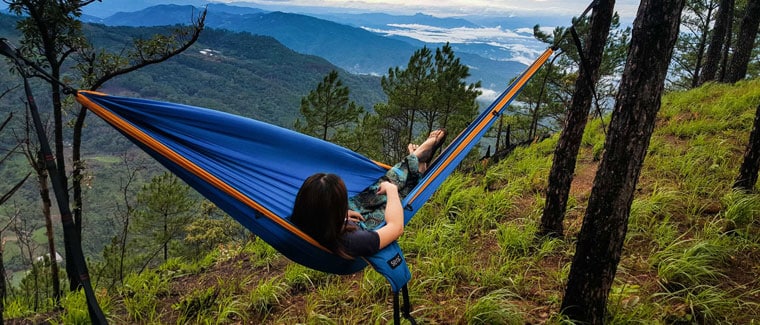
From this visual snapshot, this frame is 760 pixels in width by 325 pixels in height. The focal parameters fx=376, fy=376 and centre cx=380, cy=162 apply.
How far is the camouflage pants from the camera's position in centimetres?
192

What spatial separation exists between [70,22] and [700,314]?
16.8 feet

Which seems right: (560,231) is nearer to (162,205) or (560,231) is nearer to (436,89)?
(436,89)

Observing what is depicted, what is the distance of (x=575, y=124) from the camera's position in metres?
2.14

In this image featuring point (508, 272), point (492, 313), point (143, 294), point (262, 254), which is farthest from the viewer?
point (262, 254)

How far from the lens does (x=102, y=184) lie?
158ft

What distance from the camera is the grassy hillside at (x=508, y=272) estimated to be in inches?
→ 67.0

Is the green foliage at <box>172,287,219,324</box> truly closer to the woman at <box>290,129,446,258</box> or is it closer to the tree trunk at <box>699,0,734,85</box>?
the woman at <box>290,129,446,258</box>

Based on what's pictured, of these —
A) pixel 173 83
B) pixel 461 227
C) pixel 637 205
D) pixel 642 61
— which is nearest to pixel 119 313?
pixel 461 227

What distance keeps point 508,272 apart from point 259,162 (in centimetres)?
149

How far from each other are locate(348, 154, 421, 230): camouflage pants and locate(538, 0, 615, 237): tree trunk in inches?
33.7

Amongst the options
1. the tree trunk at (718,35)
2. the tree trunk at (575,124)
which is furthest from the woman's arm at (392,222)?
the tree trunk at (718,35)

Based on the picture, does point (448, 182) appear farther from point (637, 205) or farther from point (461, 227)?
point (637, 205)

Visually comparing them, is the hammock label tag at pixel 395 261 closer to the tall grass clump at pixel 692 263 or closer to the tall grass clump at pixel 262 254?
the tall grass clump at pixel 692 263

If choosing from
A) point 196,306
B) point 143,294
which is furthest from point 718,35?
point 143,294
